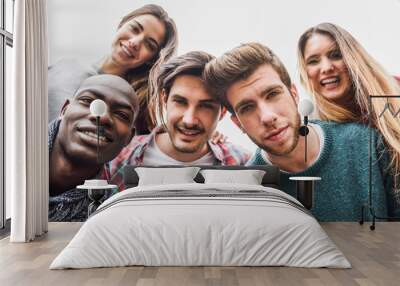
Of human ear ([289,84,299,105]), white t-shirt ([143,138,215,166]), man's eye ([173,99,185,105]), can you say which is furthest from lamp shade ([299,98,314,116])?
man's eye ([173,99,185,105])

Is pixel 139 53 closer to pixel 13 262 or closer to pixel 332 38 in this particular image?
pixel 332 38

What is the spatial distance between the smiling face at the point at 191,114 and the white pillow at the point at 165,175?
547 millimetres

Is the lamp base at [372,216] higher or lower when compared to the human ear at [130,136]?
lower

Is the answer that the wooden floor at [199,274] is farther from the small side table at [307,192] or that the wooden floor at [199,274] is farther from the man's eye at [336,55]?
the man's eye at [336,55]

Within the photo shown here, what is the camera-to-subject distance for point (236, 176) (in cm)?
668

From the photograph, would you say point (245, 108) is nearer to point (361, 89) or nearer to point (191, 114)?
point (191, 114)

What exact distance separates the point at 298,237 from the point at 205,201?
0.89 meters

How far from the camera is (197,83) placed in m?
7.29

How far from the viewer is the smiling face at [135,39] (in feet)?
24.2

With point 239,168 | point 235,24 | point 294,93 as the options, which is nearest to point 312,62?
point 294,93

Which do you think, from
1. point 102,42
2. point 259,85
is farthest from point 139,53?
point 259,85

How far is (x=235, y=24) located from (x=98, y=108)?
2.16 metres

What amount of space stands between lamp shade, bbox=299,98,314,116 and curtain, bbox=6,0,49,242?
319cm

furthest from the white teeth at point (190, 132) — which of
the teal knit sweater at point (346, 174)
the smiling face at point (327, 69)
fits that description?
the smiling face at point (327, 69)
